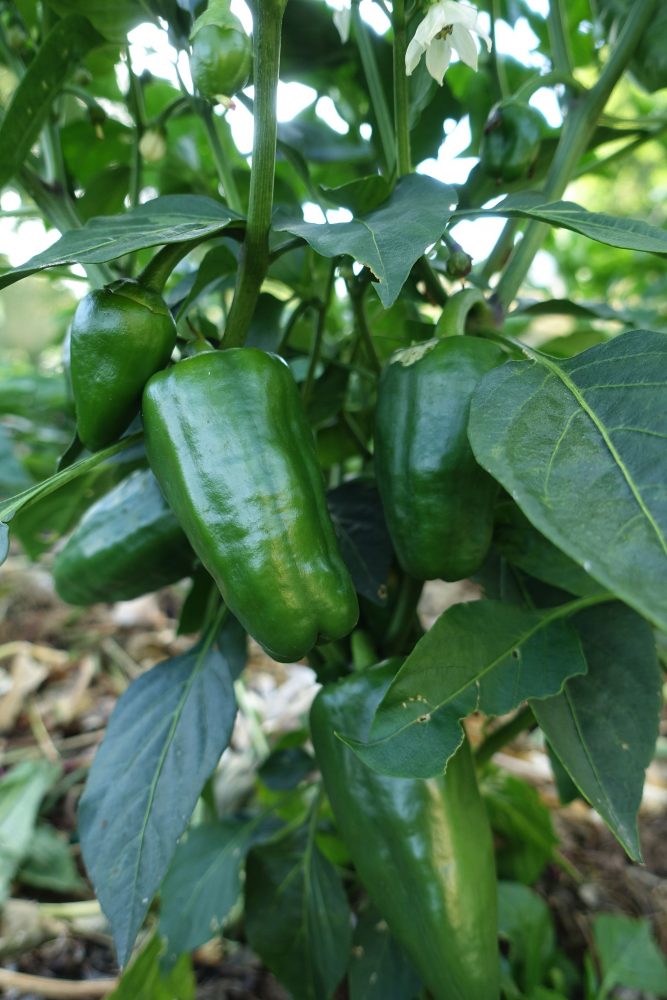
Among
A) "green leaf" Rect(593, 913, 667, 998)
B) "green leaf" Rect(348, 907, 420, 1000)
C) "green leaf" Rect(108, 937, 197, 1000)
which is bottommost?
"green leaf" Rect(593, 913, 667, 998)

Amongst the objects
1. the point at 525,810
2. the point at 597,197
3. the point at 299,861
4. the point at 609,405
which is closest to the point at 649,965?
the point at 525,810

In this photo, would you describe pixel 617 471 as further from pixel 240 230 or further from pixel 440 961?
pixel 440 961

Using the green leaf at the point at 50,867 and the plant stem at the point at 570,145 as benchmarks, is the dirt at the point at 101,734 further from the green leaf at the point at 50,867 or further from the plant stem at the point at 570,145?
the plant stem at the point at 570,145

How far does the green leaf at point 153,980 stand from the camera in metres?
0.74

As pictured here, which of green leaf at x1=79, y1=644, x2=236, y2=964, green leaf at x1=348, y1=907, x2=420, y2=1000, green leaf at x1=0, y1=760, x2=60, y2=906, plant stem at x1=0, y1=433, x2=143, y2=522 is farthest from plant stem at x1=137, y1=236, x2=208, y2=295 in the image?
green leaf at x1=0, y1=760, x2=60, y2=906

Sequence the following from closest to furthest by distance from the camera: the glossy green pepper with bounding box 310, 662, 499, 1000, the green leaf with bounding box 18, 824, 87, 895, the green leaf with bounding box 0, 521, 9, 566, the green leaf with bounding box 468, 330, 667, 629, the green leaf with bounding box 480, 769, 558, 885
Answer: the green leaf with bounding box 468, 330, 667, 629 < the green leaf with bounding box 0, 521, 9, 566 < the glossy green pepper with bounding box 310, 662, 499, 1000 < the green leaf with bounding box 480, 769, 558, 885 < the green leaf with bounding box 18, 824, 87, 895

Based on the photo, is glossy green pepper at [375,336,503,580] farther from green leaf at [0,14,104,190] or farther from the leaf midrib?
green leaf at [0,14,104,190]

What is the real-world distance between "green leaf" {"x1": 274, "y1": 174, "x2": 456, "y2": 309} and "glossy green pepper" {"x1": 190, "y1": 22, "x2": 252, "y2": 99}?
0.28 ft

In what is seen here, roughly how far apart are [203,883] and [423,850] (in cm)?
30

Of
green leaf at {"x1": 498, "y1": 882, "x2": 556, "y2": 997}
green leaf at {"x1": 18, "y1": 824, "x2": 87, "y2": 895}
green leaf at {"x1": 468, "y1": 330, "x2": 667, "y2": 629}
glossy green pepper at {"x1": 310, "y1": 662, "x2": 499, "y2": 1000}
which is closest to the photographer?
green leaf at {"x1": 468, "y1": 330, "x2": 667, "y2": 629}

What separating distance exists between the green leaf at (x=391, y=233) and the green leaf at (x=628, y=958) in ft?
2.73

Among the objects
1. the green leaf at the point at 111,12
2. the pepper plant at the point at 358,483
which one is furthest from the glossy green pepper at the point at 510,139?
the green leaf at the point at 111,12

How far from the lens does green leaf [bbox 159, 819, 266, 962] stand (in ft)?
2.38

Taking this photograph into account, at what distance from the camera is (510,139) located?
636 mm
